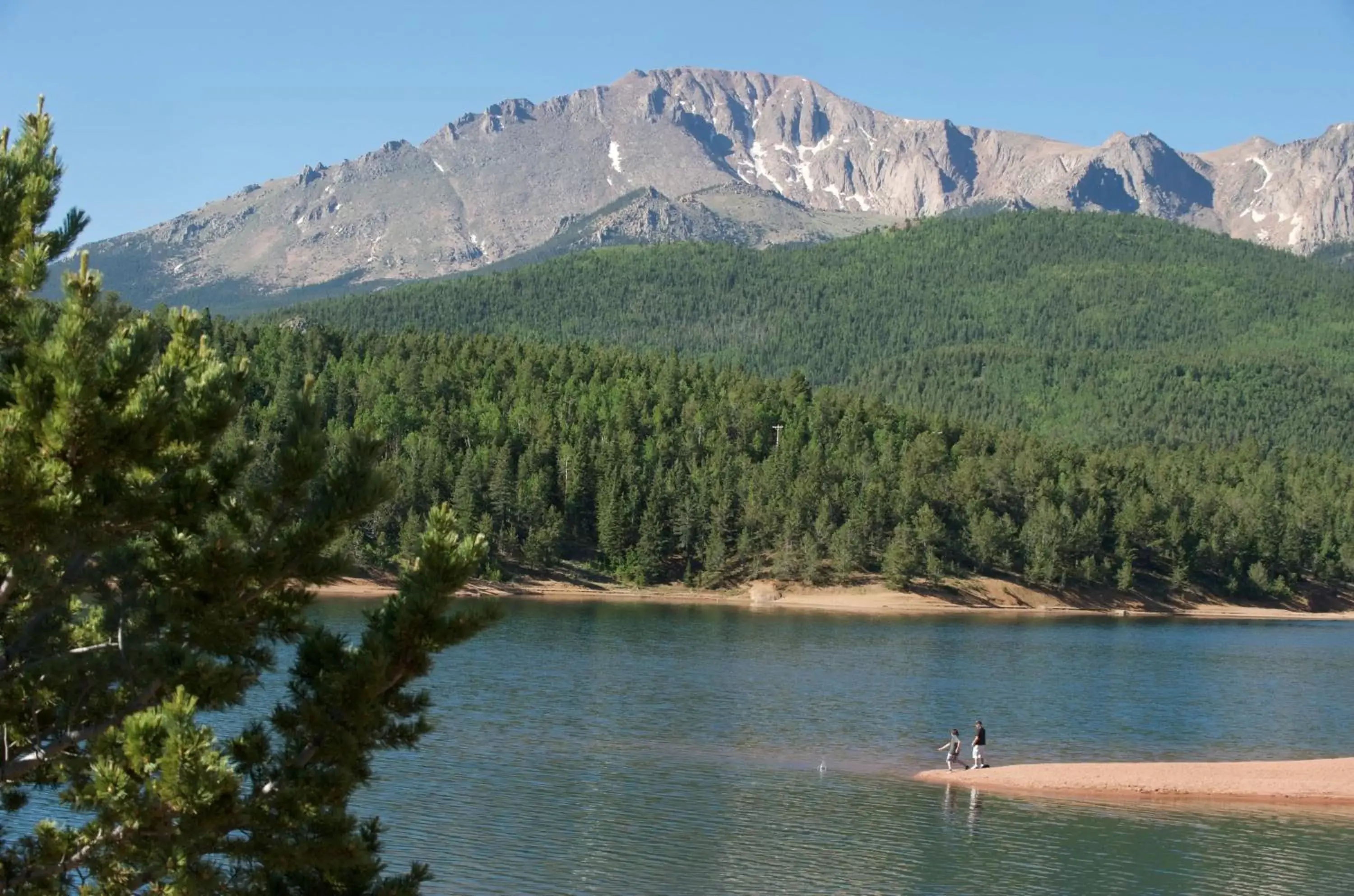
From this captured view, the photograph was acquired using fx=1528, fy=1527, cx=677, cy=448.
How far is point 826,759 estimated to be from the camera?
59062 mm

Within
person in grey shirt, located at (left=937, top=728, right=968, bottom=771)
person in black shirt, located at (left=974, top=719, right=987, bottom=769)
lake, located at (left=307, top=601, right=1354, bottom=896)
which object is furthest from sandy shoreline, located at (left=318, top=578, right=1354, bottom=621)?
person in black shirt, located at (left=974, top=719, right=987, bottom=769)

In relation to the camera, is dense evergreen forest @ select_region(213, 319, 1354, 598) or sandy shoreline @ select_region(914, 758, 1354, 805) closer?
sandy shoreline @ select_region(914, 758, 1354, 805)

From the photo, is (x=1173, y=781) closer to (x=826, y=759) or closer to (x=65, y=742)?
(x=826, y=759)

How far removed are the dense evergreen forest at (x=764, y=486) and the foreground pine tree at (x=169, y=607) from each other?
347 ft

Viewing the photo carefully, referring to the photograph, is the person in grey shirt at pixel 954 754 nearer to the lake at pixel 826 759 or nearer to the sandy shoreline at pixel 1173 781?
the sandy shoreline at pixel 1173 781

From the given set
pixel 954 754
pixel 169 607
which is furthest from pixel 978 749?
pixel 169 607

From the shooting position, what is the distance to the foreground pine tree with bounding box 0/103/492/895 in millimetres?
16984

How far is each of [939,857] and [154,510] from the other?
31384 mm

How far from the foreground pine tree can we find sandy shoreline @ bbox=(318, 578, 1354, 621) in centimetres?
10950

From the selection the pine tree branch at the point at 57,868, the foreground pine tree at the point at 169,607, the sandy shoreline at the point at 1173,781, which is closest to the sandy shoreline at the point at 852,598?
the sandy shoreline at the point at 1173,781

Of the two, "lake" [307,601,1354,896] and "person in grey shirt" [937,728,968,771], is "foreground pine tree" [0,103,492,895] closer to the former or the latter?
"lake" [307,601,1354,896]

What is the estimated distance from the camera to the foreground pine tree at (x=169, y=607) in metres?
17.0

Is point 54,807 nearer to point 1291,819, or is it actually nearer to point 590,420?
point 1291,819

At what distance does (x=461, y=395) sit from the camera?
175875 millimetres
